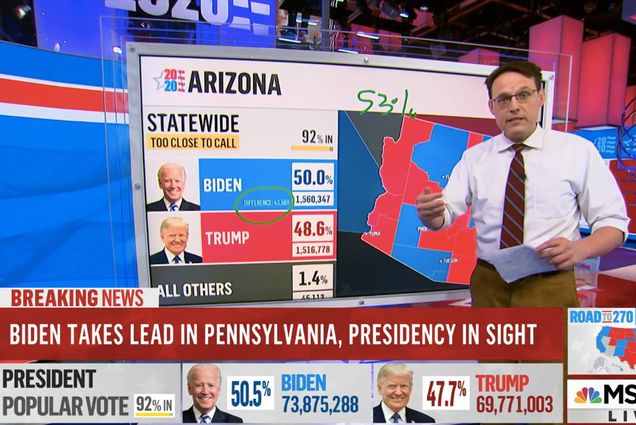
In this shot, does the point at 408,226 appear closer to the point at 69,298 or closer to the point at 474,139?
the point at 474,139

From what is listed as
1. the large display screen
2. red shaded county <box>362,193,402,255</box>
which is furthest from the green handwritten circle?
red shaded county <box>362,193,402,255</box>

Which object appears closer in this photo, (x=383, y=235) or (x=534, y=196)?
(x=534, y=196)

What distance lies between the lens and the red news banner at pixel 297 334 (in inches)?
28.4

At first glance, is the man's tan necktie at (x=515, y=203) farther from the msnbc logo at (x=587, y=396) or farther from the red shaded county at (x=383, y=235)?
the msnbc logo at (x=587, y=396)

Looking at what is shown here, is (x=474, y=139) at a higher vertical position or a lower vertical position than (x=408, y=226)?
higher

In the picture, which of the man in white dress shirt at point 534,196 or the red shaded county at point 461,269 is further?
the red shaded county at point 461,269

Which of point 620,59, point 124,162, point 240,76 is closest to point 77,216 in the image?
point 124,162

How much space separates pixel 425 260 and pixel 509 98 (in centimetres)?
37

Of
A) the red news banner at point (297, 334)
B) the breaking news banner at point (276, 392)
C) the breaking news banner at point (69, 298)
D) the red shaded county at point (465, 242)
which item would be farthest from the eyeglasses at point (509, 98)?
the breaking news banner at point (69, 298)

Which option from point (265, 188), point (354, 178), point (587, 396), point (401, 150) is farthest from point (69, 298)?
point (587, 396)

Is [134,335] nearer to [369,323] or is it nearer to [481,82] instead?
[369,323]

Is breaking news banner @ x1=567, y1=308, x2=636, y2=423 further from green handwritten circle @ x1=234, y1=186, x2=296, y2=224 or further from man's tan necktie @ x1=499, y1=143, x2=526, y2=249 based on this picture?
green handwritten circle @ x1=234, y1=186, x2=296, y2=224

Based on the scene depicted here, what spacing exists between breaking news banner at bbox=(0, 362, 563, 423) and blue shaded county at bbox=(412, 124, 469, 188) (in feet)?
1.25

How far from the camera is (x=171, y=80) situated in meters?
0.73
